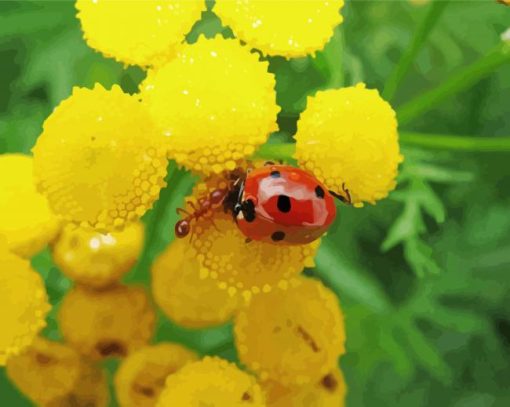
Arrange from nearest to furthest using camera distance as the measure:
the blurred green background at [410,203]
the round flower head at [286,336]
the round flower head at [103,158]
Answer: the round flower head at [103,158], the round flower head at [286,336], the blurred green background at [410,203]

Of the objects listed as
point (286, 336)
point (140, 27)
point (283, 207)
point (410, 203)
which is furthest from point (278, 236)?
point (410, 203)

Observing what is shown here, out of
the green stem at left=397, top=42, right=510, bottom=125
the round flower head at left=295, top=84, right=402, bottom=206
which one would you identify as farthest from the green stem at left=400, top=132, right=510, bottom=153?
the round flower head at left=295, top=84, right=402, bottom=206

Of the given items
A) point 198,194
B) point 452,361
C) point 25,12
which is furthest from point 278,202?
point 452,361

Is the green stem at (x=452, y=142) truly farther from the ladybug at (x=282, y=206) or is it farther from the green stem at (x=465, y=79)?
the ladybug at (x=282, y=206)

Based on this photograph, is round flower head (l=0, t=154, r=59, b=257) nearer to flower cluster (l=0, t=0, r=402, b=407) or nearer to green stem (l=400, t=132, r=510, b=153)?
flower cluster (l=0, t=0, r=402, b=407)

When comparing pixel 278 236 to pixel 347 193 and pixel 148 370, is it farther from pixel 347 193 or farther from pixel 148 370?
pixel 148 370

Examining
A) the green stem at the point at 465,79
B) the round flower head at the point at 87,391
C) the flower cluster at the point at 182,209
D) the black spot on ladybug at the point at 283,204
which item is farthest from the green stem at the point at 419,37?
the round flower head at the point at 87,391
